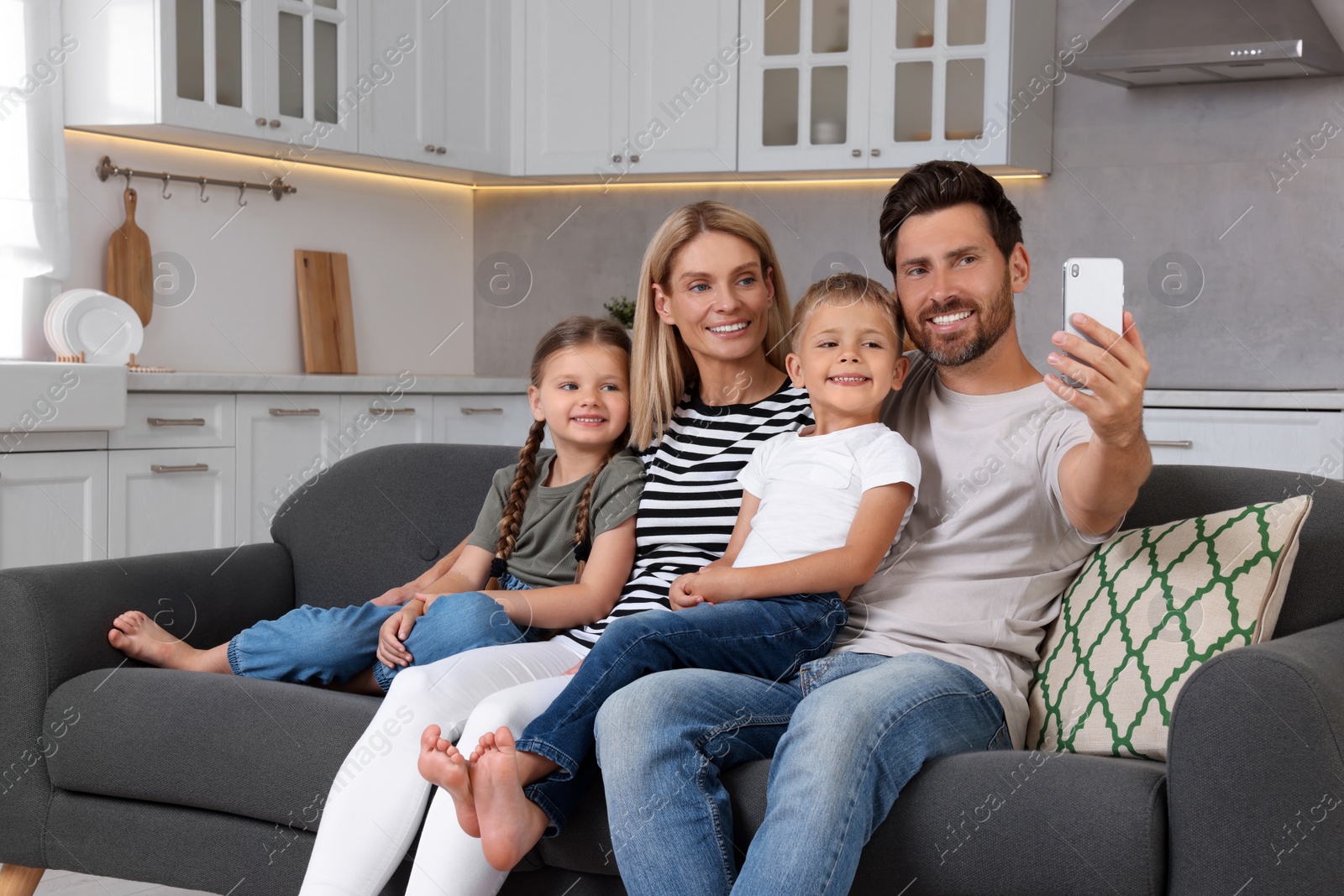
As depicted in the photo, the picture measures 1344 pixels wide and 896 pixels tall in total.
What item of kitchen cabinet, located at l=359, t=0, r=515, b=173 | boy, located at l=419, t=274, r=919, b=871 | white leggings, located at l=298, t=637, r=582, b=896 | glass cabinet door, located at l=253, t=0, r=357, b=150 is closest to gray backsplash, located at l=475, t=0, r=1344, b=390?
kitchen cabinet, located at l=359, t=0, r=515, b=173

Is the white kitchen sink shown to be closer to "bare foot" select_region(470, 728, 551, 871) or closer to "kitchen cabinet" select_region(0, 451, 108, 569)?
"kitchen cabinet" select_region(0, 451, 108, 569)

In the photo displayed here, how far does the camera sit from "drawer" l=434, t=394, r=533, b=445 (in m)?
4.29

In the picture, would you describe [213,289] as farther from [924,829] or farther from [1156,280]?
[924,829]

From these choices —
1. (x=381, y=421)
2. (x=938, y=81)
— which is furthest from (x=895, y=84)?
(x=381, y=421)

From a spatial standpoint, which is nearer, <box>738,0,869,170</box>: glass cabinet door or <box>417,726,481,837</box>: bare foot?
<box>417,726,481,837</box>: bare foot

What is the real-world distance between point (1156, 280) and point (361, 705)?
3.05 m

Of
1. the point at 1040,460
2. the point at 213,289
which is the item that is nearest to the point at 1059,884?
the point at 1040,460

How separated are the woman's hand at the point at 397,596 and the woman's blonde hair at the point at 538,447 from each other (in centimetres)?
14

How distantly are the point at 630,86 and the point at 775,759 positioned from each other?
3.39 m

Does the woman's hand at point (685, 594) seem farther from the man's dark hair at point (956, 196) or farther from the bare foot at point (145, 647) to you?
the bare foot at point (145, 647)

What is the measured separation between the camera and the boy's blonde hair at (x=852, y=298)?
1.85 m

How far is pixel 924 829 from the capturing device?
1.45 metres

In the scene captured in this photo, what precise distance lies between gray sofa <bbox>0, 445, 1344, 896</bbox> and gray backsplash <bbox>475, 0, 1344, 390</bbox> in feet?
7.40

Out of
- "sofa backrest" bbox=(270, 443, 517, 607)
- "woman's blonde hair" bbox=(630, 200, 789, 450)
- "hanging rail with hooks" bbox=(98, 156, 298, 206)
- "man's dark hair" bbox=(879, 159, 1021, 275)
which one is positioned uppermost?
"hanging rail with hooks" bbox=(98, 156, 298, 206)
